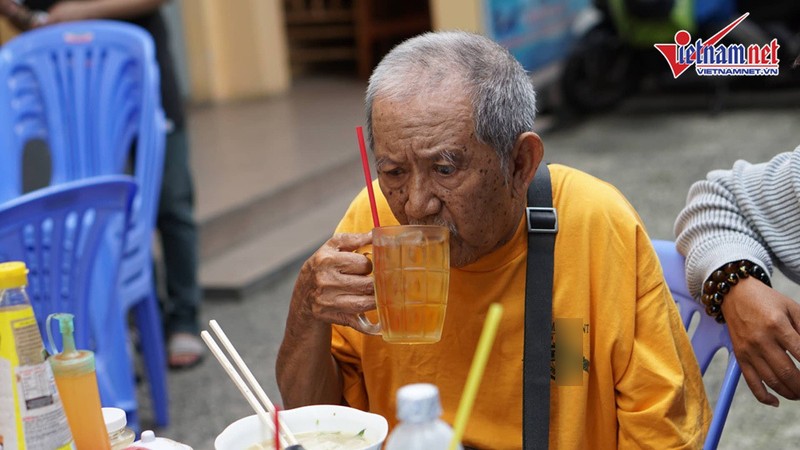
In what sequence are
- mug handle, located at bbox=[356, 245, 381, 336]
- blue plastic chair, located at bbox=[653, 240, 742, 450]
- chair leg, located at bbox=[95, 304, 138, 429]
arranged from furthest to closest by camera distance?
chair leg, located at bbox=[95, 304, 138, 429] < blue plastic chair, located at bbox=[653, 240, 742, 450] < mug handle, located at bbox=[356, 245, 381, 336]

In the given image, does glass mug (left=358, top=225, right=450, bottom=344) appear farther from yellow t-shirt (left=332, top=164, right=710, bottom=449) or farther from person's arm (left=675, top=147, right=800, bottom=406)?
person's arm (left=675, top=147, right=800, bottom=406)

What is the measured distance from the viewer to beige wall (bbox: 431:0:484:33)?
8844mm

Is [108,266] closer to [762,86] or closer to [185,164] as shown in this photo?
[185,164]

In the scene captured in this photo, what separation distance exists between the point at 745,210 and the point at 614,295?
347 millimetres

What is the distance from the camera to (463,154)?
6.40ft

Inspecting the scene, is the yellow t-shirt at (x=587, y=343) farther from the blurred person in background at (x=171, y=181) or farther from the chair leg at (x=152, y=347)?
the blurred person in background at (x=171, y=181)

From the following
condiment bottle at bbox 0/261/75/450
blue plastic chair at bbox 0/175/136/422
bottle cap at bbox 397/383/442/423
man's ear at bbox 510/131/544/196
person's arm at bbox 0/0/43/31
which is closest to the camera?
bottle cap at bbox 397/383/442/423

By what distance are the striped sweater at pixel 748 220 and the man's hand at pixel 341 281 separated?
686mm

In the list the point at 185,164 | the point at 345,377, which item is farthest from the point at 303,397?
the point at 185,164

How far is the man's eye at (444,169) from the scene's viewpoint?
196 cm

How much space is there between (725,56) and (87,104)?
9.60 ft

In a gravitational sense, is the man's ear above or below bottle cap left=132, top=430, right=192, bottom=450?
above

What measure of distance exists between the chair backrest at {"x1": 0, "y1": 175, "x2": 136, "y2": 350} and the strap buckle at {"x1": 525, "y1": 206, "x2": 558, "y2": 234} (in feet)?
5.86

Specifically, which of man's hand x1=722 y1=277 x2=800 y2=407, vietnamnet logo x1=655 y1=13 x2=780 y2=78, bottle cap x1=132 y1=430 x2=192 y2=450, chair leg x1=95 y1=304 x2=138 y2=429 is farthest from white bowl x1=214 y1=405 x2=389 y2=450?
chair leg x1=95 y1=304 x2=138 y2=429
